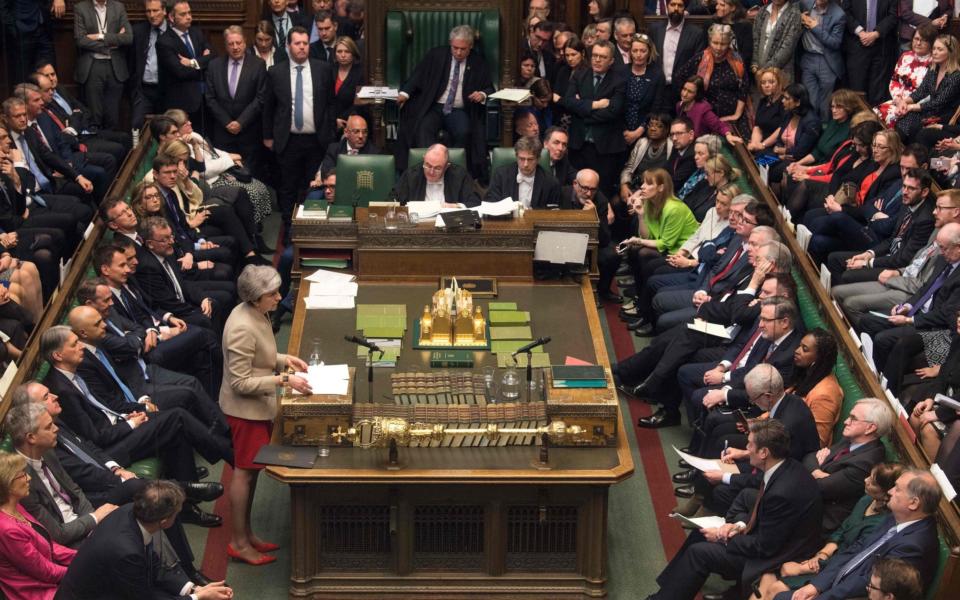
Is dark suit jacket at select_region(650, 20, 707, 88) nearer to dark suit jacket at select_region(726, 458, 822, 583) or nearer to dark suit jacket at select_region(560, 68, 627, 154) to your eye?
dark suit jacket at select_region(560, 68, 627, 154)

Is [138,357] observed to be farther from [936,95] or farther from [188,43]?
[936,95]

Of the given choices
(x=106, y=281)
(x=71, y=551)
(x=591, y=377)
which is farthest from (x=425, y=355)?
(x=71, y=551)

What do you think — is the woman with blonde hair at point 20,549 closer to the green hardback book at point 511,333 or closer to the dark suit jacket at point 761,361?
the green hardback book at point 511,333

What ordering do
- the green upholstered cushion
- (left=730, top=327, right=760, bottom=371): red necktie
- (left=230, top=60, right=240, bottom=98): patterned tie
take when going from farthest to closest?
(left=230, top=60, right=240, bottom=98): patterned tie → the green upholstered cushion → (left=730, top=327, right=760, bottom=371): red necktie

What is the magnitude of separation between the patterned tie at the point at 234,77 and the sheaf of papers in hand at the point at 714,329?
4495 mm

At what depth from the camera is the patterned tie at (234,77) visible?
12059 millimetres

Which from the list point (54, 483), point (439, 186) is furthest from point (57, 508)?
point (439, 186)

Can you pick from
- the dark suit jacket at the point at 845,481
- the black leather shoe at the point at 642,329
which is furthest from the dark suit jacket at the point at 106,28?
the dark suit jacket at the point at 845,481

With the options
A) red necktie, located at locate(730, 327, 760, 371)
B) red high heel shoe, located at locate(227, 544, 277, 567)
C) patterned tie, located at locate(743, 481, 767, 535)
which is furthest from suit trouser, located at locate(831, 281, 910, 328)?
red high heel shoe, located at locate(227, 544, 277, 567)

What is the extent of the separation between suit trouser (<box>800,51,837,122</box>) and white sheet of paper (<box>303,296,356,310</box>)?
4897 millimetres

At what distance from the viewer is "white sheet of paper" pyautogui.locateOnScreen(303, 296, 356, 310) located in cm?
909

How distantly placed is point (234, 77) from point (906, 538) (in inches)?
285

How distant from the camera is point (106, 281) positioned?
8.69m

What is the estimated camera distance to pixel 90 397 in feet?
25.2
